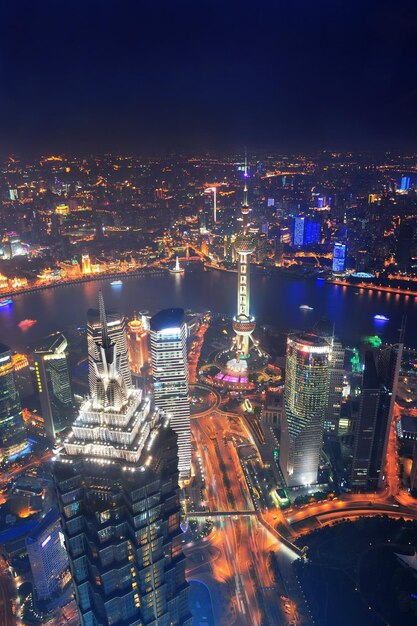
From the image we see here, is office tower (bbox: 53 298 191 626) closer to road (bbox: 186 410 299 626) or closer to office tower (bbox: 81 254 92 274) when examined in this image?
road (bbox: 186 410 299 626)

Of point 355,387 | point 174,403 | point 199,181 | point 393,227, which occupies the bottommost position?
point 355,387

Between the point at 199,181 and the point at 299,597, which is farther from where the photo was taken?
the point at 199,181

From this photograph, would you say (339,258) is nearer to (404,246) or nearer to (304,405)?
(404,246)

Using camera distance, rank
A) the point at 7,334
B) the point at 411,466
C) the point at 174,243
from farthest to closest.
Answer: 1. the point at 174,243
2. the point at 7,334
3. the point at 411,466

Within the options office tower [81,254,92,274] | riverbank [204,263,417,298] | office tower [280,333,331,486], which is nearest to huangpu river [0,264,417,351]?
riverbank [204,263,417,298]

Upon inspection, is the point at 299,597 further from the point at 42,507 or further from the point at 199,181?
the point at 199,181

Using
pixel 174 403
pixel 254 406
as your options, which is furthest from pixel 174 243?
pixel 174 403

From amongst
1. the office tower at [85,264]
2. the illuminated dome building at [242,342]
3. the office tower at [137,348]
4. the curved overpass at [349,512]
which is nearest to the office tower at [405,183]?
the illuminated dome building at [242,342]
